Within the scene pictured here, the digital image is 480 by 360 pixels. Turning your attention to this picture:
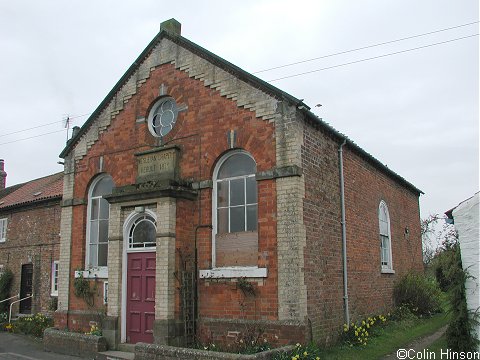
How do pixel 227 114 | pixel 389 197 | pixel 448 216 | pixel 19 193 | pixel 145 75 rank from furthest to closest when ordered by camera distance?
1. pixel 19 193
2. pixel 389 197
3. pixel 145 75
4. pixel 227 114
5. pixel 448 216

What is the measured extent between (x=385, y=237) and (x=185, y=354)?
10.00 m

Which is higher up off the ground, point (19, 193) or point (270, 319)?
point (19, 193)

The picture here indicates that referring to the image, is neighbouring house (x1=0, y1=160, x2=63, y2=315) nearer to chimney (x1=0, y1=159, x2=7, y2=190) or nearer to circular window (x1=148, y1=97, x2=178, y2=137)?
circular window (x1=148, y1=97, x2=178, y2=137)

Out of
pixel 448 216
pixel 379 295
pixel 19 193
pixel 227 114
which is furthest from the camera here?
pixel 19 193

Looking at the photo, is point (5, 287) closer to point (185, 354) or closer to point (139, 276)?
point (139, 276)

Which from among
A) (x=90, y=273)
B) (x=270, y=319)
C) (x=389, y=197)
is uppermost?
(x=389, y=197)

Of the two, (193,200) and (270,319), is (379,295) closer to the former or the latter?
(270,319)

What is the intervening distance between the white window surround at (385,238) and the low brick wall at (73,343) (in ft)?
31.0

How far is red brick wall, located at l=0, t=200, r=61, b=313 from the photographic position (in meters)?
Result: 20.3

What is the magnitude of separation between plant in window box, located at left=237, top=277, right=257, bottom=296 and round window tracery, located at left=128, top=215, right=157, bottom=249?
2.81 meters

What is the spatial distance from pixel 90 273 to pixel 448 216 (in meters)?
10.0

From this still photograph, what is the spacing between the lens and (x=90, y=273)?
47.4ft

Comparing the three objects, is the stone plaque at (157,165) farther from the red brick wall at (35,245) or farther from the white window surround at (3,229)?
the white window surround at (3,229)

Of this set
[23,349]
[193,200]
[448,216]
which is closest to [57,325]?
[23,349]
